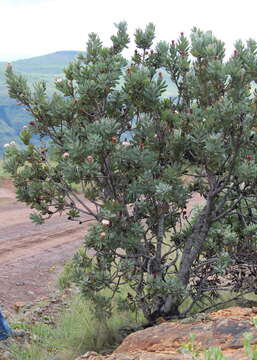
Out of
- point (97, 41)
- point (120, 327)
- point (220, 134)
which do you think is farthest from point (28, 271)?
point (220, 134)

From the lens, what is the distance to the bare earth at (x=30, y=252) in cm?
959

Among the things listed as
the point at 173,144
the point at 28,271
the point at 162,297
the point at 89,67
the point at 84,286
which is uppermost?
the point at 89,67

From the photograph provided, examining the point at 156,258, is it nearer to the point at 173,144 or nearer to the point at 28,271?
the point at 173,144

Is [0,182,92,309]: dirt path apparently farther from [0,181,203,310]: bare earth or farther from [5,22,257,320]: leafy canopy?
[5,22,257,320]: leafy canopy

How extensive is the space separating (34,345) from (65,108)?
286cm

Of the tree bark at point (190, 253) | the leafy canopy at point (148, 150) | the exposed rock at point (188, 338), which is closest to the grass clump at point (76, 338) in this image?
the leafy canopy at point (148, 150)

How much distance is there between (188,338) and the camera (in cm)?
475

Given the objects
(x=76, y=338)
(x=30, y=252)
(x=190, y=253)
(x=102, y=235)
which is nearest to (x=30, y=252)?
(x=30, y=252)

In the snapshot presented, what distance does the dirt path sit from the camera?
31.5 feet

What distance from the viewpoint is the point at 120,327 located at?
6.71m

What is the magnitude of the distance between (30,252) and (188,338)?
7.74 metres

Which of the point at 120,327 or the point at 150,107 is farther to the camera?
the point at 120,327

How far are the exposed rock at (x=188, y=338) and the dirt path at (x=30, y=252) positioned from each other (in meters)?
4.07

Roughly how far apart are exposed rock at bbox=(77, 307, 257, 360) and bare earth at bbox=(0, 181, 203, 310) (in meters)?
4.06
